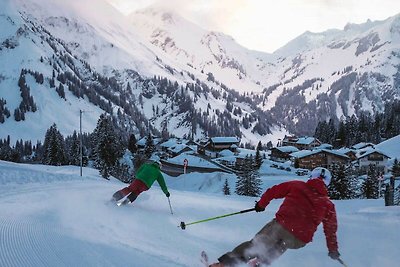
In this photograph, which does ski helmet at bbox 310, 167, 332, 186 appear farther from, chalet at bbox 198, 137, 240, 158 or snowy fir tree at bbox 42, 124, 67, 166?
chalet at bbox 198, 137, 240, 158

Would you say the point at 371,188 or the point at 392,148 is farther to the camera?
the point at 392,148

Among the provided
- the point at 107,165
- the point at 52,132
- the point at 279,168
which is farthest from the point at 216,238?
the point at 279,168

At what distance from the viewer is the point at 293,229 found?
249 inches

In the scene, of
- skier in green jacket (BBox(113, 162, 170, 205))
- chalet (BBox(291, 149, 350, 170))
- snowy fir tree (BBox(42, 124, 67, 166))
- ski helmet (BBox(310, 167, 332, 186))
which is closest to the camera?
ski helmet (BBox(310, 167, 332, 186))

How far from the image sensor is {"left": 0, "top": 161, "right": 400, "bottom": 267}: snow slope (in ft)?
21.6

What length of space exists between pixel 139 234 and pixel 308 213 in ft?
12.9

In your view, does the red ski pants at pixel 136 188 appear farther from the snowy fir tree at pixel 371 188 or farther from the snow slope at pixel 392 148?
the snow slope at pixel 392 148

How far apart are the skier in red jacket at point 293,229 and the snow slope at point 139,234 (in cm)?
101

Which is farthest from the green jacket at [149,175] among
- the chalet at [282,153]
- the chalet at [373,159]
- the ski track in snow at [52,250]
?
the chalet at [282,153]

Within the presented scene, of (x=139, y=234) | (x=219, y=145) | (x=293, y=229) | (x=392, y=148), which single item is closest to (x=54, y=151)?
(x=139, y=234)

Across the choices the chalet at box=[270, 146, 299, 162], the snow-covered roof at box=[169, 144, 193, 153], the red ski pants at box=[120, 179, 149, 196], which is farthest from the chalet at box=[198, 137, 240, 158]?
the red ski pants at box=[120, 179, 149, 196]

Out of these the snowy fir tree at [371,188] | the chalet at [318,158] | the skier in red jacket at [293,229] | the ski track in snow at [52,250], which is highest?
the skier in red jacket at [293,229]

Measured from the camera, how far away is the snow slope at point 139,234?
6.57m

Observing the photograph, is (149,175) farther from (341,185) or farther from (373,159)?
(373,159)
